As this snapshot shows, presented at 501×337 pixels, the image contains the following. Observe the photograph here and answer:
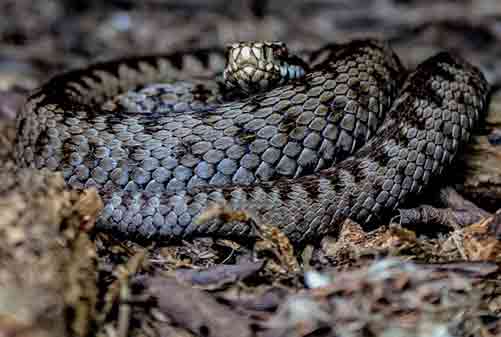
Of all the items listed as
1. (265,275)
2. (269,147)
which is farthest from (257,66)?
(265,275)

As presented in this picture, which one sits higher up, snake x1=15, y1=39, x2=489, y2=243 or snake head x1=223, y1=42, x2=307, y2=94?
snake head x1=223, y1=42, x2=307, y2=94

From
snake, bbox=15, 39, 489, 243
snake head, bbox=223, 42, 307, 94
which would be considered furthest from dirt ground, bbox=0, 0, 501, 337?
snake head, bbox=223, 42, 307, 94

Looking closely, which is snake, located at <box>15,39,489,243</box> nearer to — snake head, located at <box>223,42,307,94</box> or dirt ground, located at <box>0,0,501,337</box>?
snake head, located at <box>223,42,307,94</box>

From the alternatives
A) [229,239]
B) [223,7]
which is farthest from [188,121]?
[223,7]

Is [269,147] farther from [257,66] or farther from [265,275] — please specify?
[265,275]

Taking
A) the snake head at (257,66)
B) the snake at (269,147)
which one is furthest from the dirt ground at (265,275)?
the snake head at (257,66)

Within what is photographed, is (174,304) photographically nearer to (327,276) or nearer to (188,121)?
(327,276)
